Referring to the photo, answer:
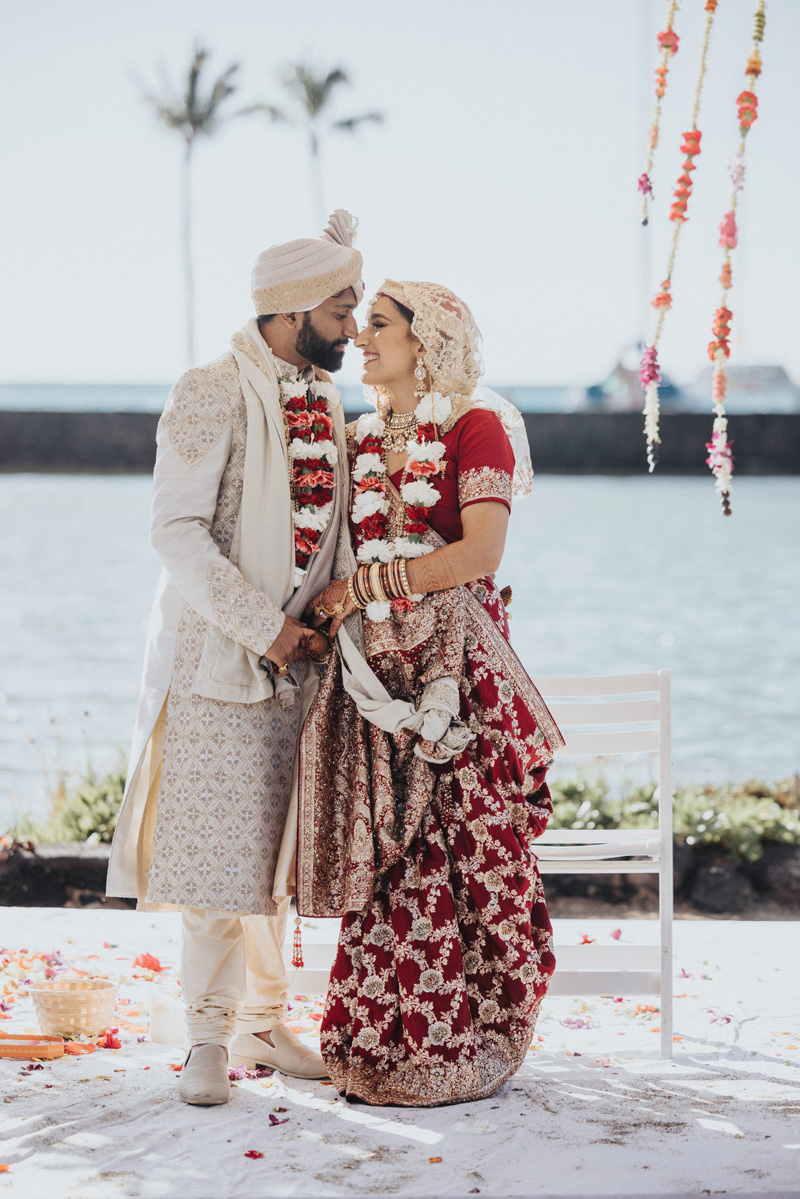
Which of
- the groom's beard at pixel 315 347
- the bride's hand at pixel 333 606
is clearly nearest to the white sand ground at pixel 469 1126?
the bride's hand at pixel 333 606

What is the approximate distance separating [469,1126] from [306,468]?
5.26 ft

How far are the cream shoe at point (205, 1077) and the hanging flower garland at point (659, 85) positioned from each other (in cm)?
A: 240

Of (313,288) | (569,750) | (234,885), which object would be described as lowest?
(234,885)

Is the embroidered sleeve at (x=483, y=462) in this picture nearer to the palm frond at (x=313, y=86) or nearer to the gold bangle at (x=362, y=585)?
the gold bangle at (x=362, y=585)

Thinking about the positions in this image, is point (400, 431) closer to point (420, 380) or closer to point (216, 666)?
point (420, 380)

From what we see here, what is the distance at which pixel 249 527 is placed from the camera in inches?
116

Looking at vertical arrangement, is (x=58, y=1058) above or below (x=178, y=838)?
below

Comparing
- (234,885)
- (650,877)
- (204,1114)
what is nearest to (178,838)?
(234,885)

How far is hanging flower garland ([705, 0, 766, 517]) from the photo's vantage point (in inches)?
120

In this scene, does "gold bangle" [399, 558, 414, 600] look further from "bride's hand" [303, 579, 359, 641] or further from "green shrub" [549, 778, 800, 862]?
"green shrub" [549, 778, 800, 862]

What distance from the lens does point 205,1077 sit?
110 inches

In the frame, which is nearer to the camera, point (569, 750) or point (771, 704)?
point (569, 750)

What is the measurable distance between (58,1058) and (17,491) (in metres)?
26.2

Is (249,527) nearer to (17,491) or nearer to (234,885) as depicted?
(234,885)
